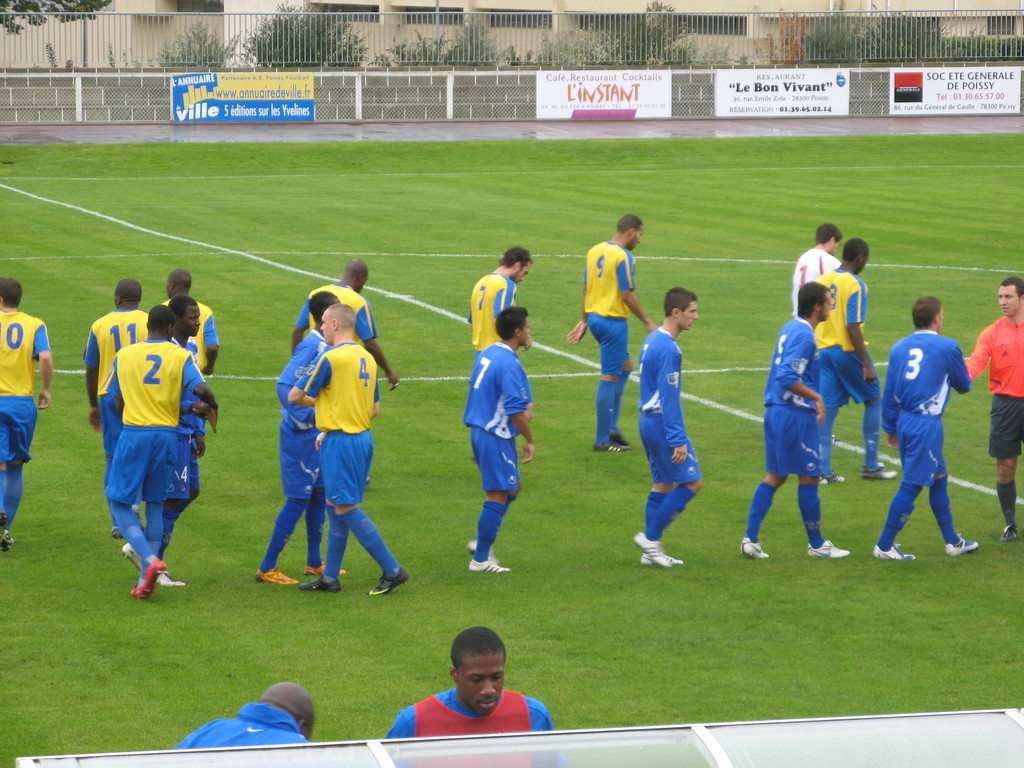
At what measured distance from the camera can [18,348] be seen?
11.2 m

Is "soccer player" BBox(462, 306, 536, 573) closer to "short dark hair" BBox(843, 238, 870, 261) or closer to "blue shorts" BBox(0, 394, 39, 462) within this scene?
"blue shorts" BBox(0, 394, 39, 462)

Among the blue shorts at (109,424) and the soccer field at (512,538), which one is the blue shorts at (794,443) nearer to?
the soccer field at (512,538)

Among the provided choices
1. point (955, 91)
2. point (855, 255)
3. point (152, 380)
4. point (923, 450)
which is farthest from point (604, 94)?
point (152, 380)

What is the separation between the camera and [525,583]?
34.4 ft

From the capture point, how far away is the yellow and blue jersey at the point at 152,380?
9.91 m

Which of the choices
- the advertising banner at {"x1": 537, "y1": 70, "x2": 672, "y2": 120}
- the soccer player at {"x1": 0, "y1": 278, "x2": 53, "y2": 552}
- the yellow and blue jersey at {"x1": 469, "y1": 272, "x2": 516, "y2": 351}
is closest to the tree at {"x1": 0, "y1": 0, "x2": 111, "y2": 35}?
the advertising banner at {"x1": 537, "y1": 70, "x2": 672, "y2": 120}

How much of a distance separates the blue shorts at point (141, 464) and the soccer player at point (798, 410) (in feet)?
14.4

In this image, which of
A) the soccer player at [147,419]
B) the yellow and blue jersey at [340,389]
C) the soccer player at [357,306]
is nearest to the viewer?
the yellow and blue jersey at [340,389]

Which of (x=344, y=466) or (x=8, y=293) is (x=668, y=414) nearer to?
(x=344, y=466)

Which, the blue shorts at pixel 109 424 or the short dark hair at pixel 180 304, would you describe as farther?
the blue shorts at pixel 109 424

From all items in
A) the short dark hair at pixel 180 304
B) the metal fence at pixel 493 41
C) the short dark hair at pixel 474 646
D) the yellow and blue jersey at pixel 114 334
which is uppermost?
the metal fence at pixel 493 41

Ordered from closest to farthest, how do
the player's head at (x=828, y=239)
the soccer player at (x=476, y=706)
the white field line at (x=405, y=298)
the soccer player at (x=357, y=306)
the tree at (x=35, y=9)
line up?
the soccer player at (x=476, y=706) → the soccer player at (x=357, y=306) → the player's head at (x=828, y=239) → the white field line at (x=405, y=298) → the tree at (x=35, y=9)

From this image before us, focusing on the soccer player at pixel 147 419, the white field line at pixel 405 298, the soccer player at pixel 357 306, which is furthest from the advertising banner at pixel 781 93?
the soccer player at pixel 147 419

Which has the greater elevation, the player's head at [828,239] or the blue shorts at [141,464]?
the player's head at [828,239]
